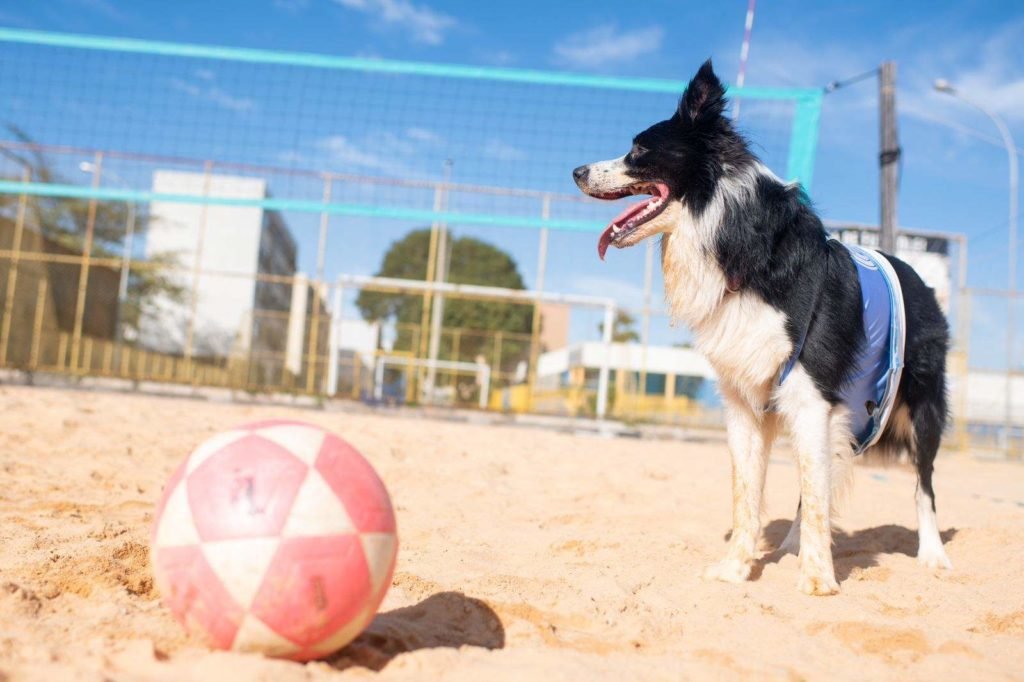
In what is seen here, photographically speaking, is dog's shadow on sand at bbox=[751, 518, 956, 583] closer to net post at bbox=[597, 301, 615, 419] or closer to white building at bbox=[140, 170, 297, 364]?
net post at bbox=[597, 301, 615, 419]

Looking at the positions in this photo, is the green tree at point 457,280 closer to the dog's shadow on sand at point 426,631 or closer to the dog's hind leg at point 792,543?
the dog's hind leg at point 792,543

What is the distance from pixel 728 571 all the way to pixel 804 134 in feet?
18.3

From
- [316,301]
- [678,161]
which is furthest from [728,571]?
[316,301]

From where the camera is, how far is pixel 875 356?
3.58 meters

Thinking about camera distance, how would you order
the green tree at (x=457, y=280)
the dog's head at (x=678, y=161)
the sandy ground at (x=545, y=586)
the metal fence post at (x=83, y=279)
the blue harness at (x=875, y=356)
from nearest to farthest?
1. the sandy ground at (x=545, y=586)
2. the dog's head at (x=678, y=161)
3. the blue harness at (x=875, y=356)
4. the metal fence post at (x=83, y=279)
5. the green tree at (x=457, y=280)

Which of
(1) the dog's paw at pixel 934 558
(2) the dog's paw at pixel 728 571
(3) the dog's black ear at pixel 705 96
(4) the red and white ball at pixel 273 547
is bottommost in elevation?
(2) the dog's paw at pixel 728 571

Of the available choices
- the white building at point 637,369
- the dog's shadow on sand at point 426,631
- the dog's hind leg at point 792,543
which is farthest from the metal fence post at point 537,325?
the dog's shadow on sand at point 426,631

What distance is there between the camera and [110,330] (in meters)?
15.5

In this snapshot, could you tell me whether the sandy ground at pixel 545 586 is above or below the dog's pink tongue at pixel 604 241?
below

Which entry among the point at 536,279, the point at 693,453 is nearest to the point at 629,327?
the point at 536,279

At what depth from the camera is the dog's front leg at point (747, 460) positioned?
3.52m

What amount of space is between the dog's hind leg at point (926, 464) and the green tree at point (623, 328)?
417 inches

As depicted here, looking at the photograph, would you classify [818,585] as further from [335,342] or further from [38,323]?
[38,323]

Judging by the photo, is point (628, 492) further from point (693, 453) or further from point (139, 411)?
point (139, 411)
